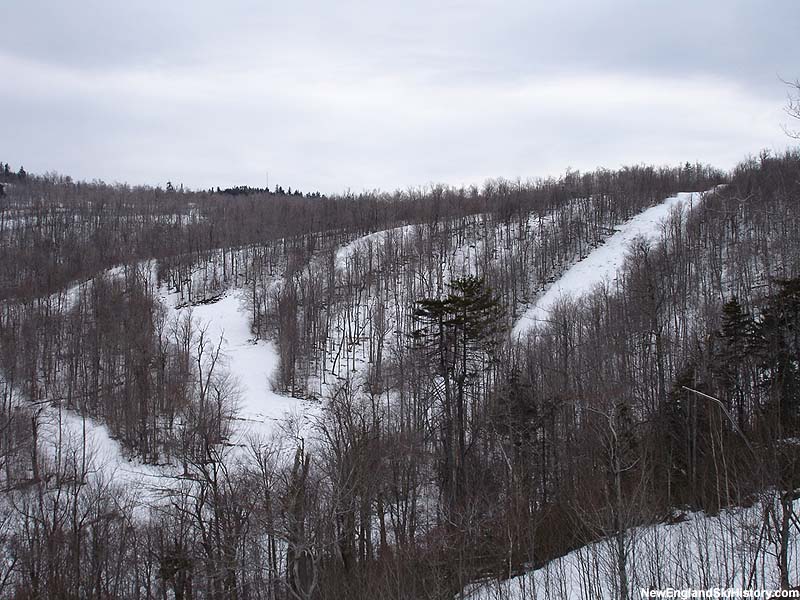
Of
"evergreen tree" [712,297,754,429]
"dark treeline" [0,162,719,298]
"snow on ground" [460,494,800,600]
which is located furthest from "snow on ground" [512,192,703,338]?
"snow on ground" [460,494,800,600]

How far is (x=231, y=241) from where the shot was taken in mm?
101375

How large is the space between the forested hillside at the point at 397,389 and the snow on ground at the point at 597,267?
2.25 ft

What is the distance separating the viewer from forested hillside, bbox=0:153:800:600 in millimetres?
17703

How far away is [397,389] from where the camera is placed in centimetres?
4722

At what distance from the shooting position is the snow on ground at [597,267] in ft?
228

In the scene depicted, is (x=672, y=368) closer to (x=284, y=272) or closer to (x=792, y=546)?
(x=792, y=546)

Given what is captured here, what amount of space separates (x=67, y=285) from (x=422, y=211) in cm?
6645

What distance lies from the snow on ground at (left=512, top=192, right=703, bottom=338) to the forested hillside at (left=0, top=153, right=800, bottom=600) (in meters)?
0.68

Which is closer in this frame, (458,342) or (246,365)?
(458,342)

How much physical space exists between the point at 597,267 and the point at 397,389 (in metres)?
44.3

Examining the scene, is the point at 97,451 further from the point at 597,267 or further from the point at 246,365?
the point at 597,267

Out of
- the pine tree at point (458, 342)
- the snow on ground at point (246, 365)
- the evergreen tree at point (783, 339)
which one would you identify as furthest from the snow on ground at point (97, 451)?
the evergreen tree at point (783, 339)

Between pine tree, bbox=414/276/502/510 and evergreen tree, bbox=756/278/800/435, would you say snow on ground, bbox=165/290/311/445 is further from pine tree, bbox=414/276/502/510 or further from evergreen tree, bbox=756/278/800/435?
evergreen tree, bbox=756/278/800/435

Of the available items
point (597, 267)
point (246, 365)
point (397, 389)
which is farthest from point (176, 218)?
point (397, 389)
